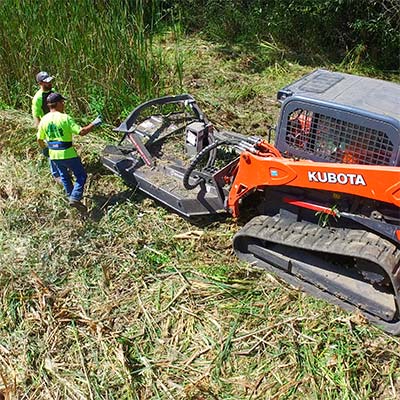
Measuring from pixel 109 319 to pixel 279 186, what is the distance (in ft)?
5.69

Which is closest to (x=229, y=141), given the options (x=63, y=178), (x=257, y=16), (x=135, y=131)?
(x=135, y=131)

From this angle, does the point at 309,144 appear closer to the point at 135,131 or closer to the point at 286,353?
the point at 286,353

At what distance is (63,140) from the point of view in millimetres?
5305

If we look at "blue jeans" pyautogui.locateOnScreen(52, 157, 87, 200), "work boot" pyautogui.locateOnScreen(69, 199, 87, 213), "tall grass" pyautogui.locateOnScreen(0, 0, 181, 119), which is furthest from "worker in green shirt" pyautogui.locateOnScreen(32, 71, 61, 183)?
"tall grass" pyautogui.locateOnScreen(0, 0, 181, 119)

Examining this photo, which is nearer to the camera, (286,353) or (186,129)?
(286,353)

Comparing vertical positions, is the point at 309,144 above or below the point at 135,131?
above

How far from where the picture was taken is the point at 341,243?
14.0 feet

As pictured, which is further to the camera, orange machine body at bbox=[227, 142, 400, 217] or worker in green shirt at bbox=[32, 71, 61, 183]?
worker in green shirt at bbox=[32, 71, 61, 183]

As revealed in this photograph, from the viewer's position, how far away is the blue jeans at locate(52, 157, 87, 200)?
214 inches

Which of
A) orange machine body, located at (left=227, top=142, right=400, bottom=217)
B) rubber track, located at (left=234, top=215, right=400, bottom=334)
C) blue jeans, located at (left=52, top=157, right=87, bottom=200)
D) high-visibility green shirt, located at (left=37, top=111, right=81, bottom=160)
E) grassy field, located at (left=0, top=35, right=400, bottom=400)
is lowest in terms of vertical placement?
grassy field, located at (left=0, top=35, right=400, bottom=400)

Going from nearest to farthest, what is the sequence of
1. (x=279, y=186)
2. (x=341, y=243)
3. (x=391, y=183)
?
(x=391, y=183)
(x=341, y=243)
(x=279, y=186)

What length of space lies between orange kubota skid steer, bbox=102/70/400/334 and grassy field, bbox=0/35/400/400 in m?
0.21

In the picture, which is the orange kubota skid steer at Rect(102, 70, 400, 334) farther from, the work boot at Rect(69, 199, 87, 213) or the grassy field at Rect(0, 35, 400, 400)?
the work boot at Rect(69, 199, 87, 213)

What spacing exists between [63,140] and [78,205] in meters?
0.66
